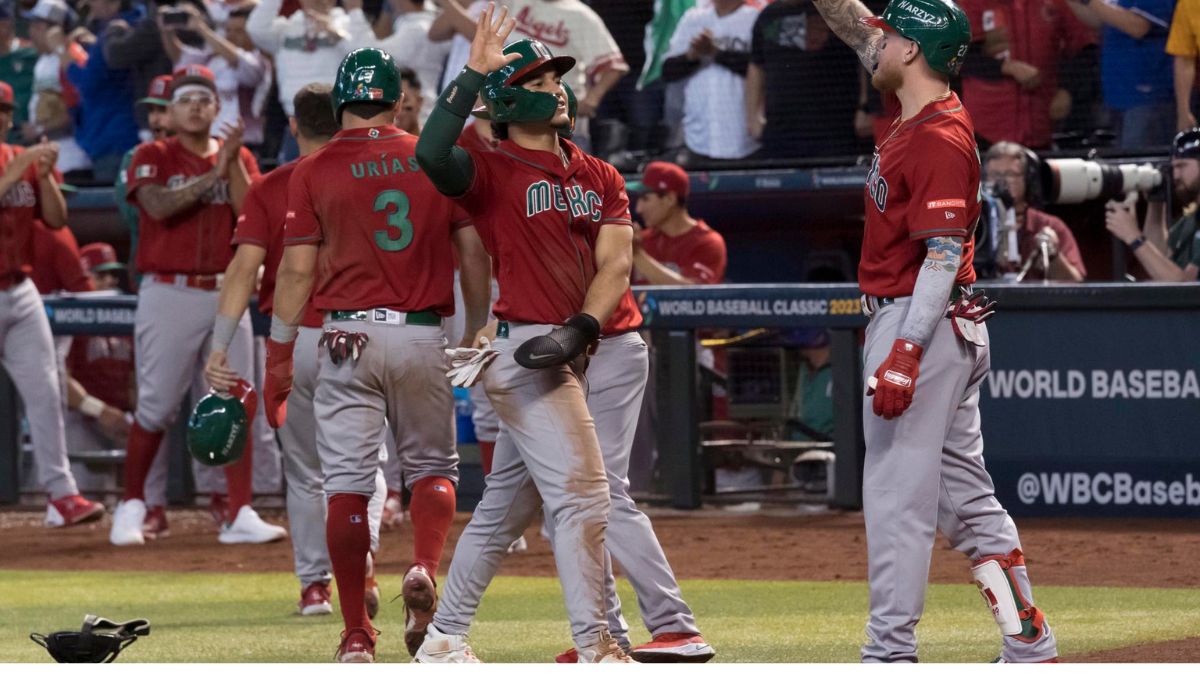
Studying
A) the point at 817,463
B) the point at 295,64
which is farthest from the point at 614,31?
the point at 817,463

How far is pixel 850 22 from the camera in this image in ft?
18.7

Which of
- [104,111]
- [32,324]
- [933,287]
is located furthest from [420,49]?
[933,287]

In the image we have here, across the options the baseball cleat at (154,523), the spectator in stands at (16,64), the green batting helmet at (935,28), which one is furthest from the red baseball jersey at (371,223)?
the spectator in stands at (16,64)

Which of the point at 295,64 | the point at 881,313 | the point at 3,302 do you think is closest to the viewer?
the point at 881,313

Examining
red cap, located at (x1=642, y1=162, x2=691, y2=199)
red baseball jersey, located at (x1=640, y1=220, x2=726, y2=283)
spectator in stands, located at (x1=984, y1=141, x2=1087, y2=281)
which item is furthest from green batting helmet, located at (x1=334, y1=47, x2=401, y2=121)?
red baseball jersey, located at (x1=640, y1=220, x2=726, y2=283)

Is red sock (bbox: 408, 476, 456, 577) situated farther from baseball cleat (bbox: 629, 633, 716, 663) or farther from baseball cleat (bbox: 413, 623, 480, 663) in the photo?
baseball cleat (bbox: 629, 633, 716, 663)

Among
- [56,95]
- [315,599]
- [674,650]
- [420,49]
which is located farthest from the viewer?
[56,95]

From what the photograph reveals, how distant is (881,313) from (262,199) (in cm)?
276

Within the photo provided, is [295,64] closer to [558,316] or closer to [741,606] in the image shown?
[741,606]

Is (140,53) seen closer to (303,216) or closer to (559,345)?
(303,216)

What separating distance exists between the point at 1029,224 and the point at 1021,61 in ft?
5.27

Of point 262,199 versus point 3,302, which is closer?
point 262,199

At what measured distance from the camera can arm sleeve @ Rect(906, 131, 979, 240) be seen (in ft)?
15.8

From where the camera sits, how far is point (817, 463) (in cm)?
1035
